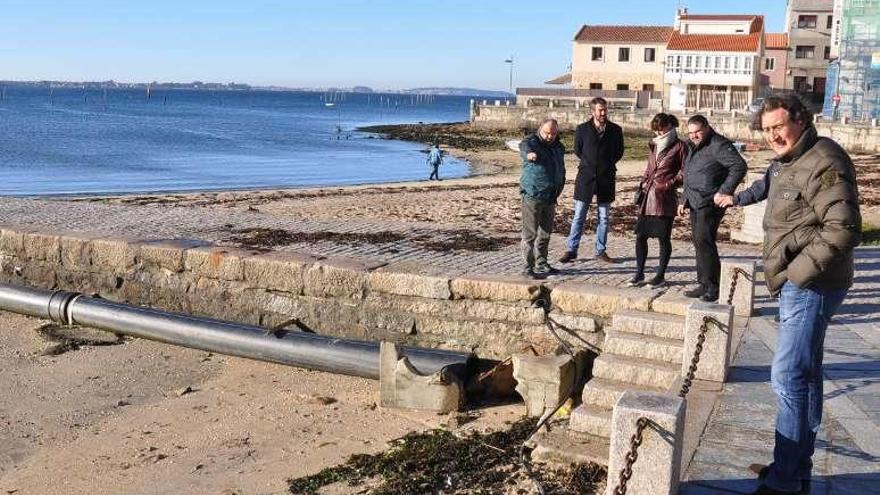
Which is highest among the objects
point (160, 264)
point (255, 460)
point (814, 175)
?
point (814, 175)

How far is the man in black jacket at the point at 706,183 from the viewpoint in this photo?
26.1 ft

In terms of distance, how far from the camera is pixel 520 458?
591cm

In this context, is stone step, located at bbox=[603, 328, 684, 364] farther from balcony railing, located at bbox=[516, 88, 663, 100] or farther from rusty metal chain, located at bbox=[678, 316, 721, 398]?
balcony railing, located at bbox=[516, 88, 663, 100]

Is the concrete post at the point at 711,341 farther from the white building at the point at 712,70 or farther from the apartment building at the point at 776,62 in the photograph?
the apartment building at the point at 776,62

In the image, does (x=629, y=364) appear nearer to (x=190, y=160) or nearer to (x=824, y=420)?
(x=824, y=420)

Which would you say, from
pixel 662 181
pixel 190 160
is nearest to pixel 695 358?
pixel 662 181

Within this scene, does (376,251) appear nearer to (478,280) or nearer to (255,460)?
(478,280)

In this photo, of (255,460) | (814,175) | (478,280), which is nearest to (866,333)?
(478,280)

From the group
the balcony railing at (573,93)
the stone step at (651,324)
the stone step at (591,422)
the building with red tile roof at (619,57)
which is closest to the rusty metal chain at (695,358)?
the stone step at (591,422)

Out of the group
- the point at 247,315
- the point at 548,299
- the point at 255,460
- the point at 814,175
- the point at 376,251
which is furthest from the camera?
the point at 376,251

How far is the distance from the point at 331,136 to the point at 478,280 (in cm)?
5732

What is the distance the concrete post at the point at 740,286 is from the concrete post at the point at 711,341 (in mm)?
1682

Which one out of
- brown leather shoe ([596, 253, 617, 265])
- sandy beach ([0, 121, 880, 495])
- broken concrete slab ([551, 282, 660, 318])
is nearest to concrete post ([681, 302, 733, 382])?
broken concrete slab ([551, 282, 660, 318])

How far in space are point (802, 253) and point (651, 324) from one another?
3359 millimetres
